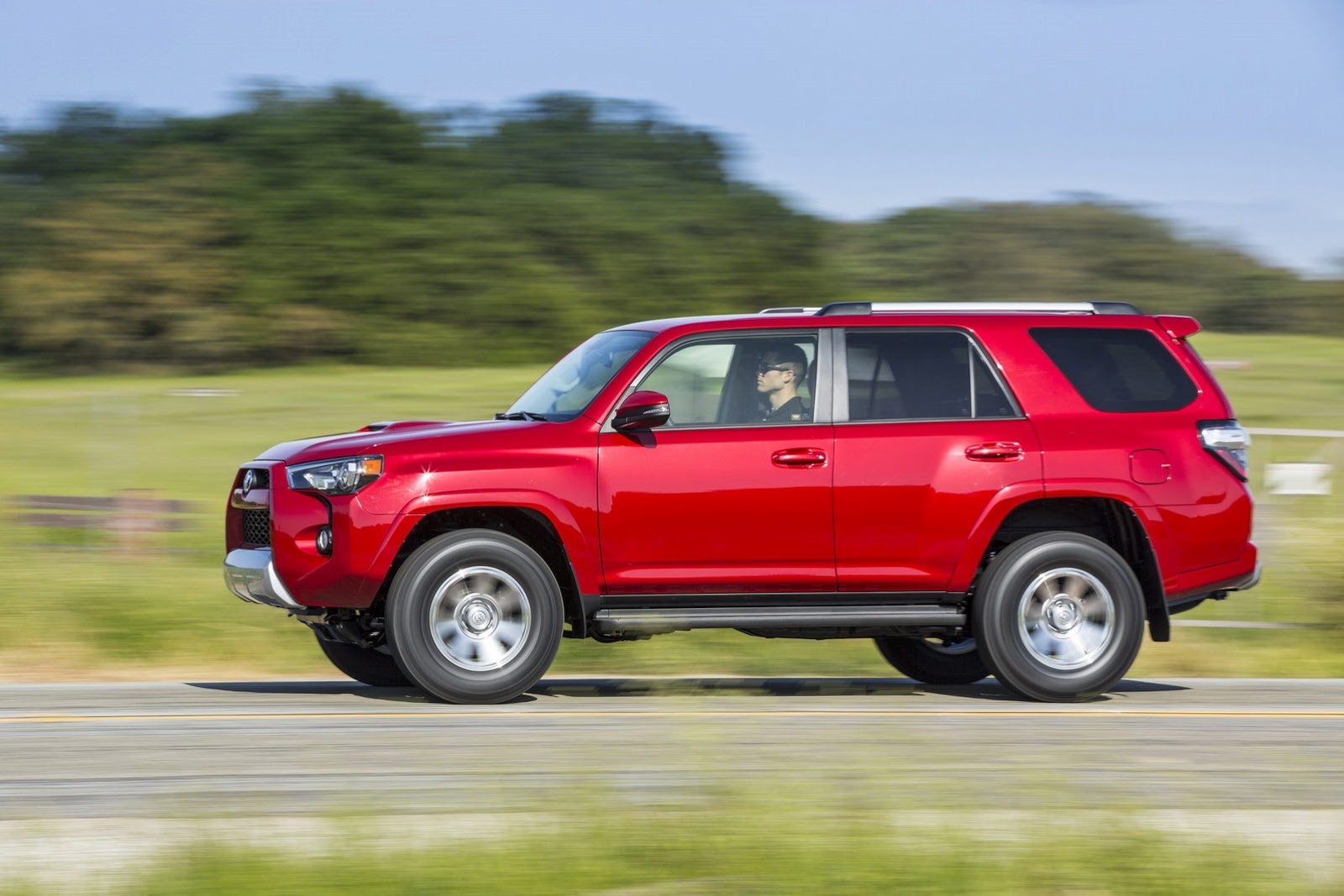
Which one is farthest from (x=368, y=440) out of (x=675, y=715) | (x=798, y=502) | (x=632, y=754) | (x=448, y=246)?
(x=448, y=246)

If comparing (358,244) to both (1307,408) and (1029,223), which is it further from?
(1307,408)

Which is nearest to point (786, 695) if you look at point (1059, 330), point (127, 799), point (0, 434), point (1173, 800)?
point (1059, 330)

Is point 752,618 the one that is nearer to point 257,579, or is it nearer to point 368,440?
point 368,440

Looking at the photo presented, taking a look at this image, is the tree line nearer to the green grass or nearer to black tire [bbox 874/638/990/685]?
black tire [bbox 874/638/990/685]

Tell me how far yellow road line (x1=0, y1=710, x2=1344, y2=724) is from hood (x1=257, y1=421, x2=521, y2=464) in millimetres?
1159

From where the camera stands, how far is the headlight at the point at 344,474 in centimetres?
798

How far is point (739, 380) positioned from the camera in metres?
8.45

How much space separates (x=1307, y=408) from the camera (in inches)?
1535

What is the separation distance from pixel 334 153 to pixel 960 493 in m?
54.3

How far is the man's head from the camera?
8.43m

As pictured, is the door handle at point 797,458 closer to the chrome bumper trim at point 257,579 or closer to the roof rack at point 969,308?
the roof rack at point 969,308

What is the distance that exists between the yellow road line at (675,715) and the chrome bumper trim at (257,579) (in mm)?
502

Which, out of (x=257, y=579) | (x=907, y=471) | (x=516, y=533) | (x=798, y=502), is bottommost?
(x=257, y=579)

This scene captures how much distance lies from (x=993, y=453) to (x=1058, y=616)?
0.84 metres
